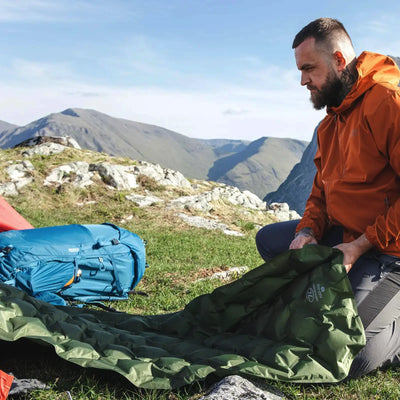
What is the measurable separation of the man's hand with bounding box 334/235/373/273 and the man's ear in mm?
1595

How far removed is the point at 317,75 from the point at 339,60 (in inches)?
9.3

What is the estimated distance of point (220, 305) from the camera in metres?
4.59

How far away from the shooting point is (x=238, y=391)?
A: 3250 millimetres

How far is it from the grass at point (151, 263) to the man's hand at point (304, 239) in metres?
1.39


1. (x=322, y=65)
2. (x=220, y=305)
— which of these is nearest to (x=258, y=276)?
(x=220, y=305)

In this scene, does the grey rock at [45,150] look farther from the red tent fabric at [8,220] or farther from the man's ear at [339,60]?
the man's ear at [339,60]

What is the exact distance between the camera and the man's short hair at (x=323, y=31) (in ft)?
13.9

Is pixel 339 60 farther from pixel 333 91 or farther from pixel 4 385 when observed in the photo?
pixel 4 385

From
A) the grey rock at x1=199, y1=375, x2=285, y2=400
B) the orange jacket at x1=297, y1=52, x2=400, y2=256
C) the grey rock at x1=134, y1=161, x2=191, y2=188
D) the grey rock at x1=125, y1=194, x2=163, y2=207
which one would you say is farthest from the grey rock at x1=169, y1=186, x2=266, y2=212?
the grey rock at x1=199, y1=375, x2=285, y2=400

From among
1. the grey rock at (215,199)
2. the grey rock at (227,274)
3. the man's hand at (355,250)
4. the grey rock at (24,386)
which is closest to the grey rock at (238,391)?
the grey rock at (24,386)

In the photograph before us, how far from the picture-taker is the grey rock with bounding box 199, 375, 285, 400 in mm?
3201

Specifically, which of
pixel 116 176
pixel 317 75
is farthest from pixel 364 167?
pixel 116 176

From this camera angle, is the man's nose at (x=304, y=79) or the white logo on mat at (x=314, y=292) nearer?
the white logo on mat at (x=314, y=292)

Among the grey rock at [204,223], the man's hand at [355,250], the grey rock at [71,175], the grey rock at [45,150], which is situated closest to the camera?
the man's hand at [355,250]
